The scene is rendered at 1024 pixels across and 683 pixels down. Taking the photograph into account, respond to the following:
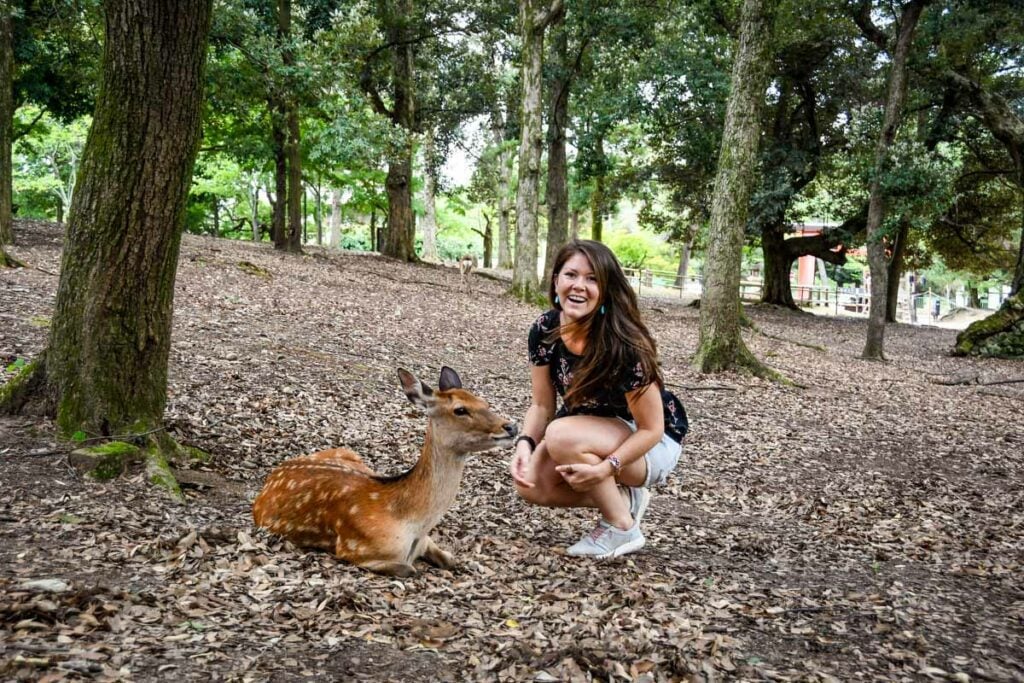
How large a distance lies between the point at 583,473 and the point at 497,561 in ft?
2.43

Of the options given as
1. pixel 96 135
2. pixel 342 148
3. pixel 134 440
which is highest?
pixel 342 148

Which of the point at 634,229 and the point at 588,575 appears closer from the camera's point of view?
the point at 588,575

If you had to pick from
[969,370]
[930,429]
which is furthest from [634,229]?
[930,429]

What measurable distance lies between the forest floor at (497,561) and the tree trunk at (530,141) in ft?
29.3

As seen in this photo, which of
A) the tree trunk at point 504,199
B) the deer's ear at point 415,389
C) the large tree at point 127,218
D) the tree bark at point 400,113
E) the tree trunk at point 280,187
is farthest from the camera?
the tree trunk at point 504,199

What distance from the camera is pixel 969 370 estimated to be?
16016 mm

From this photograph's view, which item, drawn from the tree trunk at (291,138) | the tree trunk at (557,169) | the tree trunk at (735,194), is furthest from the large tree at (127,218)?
the tree trunk at (557,169)

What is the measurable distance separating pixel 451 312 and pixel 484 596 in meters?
11.0

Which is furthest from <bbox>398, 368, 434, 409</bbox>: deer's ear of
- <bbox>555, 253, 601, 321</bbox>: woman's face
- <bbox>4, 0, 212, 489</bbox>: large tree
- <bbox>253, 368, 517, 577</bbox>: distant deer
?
<bbox>4, 0, 212, 489</bbox>: large tree

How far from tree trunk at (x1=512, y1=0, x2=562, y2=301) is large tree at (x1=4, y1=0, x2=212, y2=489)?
13.1 meters

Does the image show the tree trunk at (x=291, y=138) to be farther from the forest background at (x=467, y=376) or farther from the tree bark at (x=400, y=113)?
the tree bark at (x=400, y=113)

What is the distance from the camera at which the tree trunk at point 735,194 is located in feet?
37.7

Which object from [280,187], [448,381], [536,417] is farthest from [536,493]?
[280,187]

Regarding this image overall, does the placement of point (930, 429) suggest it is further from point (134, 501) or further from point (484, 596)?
point (134, 501)
